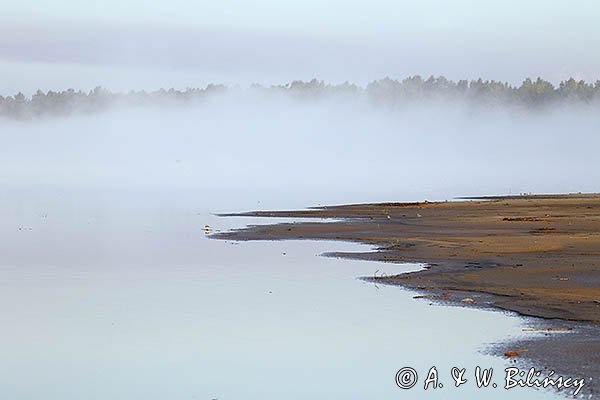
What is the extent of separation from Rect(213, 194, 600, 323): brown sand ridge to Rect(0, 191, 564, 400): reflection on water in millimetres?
1357

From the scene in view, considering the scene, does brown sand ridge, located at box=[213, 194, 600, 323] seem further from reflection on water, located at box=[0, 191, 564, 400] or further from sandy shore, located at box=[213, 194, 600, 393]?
reflection on water, located at box=[0, 191, 564, 400]

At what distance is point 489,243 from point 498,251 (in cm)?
263

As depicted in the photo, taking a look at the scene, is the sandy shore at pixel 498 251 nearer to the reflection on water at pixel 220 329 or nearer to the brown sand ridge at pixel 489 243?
the brown sand ridge at pixel 489 243

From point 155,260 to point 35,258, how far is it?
3498 mm

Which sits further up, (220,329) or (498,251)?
(498,251)

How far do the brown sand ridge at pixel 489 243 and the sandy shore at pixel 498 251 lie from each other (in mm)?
23

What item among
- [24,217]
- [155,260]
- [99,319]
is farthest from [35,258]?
[24,217]

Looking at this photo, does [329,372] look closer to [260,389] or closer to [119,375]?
[260,389]

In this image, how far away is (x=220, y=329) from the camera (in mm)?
20797

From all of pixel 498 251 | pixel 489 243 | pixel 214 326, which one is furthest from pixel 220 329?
pixel 489 243

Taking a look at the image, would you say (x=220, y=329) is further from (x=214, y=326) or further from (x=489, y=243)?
(x=489, y=243)

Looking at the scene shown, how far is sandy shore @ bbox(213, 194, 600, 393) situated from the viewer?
812 inches

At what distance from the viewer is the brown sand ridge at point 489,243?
23.8 m

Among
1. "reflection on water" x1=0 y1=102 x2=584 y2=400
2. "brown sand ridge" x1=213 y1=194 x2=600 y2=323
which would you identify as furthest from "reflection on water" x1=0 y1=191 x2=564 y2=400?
"brown sand ridge" x1=213 y1=194 x2=600 y2=323
